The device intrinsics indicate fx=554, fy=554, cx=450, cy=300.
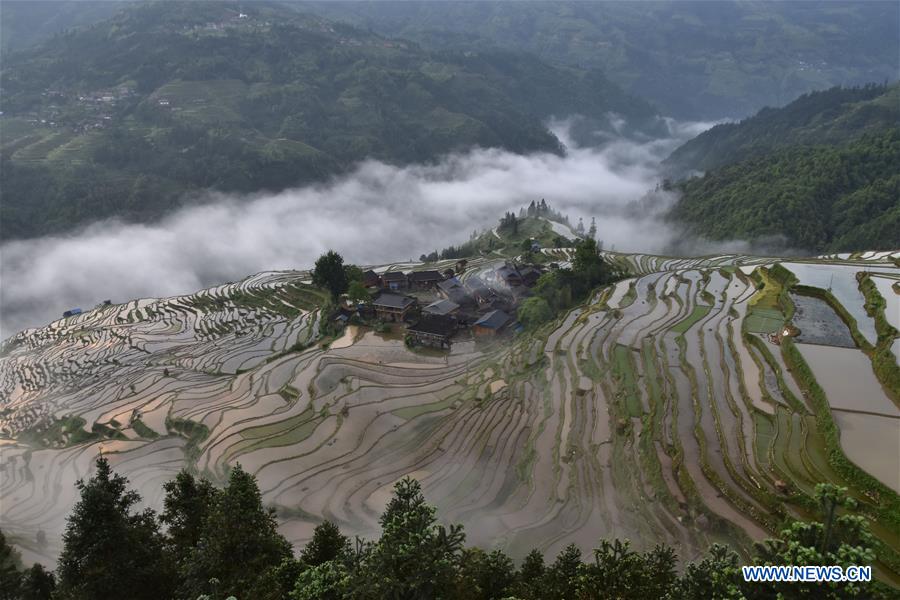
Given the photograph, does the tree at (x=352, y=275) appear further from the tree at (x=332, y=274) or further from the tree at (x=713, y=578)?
the tree at (x=713, y=578)

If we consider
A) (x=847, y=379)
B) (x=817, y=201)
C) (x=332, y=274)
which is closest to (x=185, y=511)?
(x=847, y=379)

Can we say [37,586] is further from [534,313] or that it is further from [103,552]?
[534,313]

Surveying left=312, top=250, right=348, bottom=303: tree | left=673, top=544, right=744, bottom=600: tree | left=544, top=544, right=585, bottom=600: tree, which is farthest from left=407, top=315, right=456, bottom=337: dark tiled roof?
left=673, top=544, right=744, bottom=600: tree

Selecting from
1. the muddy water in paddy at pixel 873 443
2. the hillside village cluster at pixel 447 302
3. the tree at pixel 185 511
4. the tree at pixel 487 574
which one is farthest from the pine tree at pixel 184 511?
the hillside village cluster at pixel 447 302

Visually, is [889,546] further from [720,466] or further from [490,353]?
[490,353]

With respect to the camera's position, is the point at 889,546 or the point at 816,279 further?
the point at 816,279

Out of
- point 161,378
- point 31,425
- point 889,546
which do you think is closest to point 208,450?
point 161,378

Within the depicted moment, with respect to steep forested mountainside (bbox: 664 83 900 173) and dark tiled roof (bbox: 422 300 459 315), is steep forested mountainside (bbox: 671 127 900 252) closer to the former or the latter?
steep forested mountainside (bbox: 664 83 900 173)
